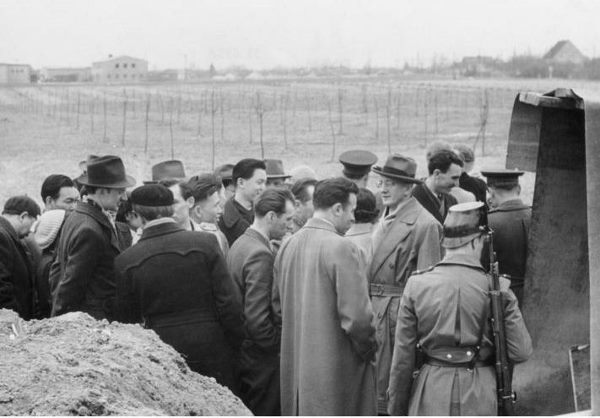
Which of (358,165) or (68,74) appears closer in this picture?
(358,165)

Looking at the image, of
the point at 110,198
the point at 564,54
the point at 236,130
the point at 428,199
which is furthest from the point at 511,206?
the point at 564,54

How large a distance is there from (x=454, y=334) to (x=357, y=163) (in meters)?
3.33

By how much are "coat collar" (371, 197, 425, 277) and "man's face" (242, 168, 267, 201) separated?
1470mm

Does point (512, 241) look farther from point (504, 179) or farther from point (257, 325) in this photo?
point (257, 325)

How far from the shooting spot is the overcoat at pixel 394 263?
5340mm

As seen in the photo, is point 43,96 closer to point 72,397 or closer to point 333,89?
point 333,89

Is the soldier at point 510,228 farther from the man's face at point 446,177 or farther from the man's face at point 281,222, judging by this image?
the man's face at point 281,222

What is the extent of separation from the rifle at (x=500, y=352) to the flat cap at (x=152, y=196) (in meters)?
1.87

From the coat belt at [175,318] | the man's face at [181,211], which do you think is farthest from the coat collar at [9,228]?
the coat belt at [175,318]

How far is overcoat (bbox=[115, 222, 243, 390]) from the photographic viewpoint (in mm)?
4844

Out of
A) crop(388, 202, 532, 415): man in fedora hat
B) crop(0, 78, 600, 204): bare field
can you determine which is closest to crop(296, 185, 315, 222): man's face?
crop(388, 202, 532, 415): man in fedora hat

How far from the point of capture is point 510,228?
5.93m

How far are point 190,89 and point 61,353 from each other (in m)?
70.8

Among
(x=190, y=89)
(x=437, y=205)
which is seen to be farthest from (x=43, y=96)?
(x=437, y=205)
